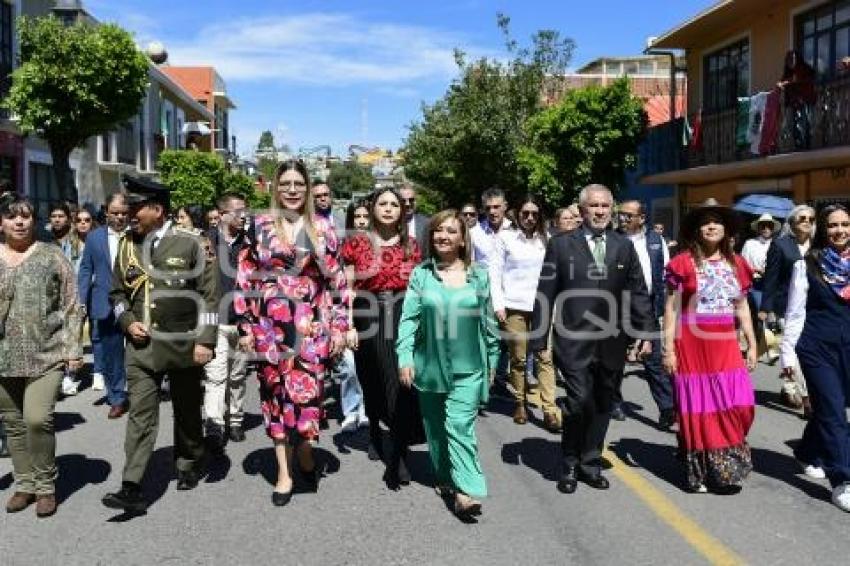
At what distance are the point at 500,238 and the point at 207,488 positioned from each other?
3.55 m

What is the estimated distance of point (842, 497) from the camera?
17.1 ft

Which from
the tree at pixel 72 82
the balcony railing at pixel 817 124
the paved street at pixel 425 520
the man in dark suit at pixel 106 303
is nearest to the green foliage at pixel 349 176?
the tree at pixel 72 82

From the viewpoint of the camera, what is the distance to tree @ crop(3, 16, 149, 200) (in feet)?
59.9

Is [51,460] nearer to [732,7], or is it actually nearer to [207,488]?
[207,488]

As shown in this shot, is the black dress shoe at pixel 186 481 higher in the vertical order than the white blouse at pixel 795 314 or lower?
lower

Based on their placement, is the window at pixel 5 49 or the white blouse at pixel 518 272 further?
the window at pixel 5 49

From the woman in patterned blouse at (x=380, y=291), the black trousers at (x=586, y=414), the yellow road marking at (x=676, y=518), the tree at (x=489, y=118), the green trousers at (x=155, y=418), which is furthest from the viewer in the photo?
the tree at (x=489, y=118)

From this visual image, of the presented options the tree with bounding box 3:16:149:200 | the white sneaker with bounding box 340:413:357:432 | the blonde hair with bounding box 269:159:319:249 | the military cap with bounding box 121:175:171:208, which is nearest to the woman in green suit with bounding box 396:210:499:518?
the blonde hair with bounding box 269:159:319:249

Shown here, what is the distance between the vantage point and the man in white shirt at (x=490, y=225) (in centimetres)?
838

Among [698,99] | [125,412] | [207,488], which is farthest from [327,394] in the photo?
[698,99]

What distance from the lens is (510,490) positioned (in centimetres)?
561

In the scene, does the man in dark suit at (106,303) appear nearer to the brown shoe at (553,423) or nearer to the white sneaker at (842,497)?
the brown shoe at (553,423)

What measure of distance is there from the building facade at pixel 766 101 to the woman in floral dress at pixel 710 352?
32.6 ft

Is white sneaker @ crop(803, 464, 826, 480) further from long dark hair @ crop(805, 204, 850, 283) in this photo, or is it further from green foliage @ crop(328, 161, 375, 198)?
green foliage @ crop(328, 161, 375, 198)
